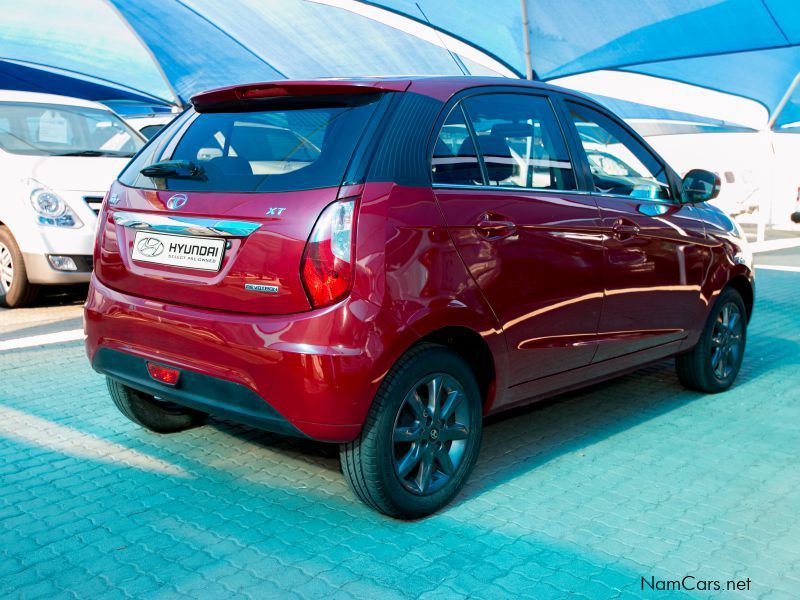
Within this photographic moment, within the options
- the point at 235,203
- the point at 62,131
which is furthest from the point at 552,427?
the point at 62,131

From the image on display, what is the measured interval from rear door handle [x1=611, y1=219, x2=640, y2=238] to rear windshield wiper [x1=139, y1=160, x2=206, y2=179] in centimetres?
204

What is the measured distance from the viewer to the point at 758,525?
11.7ft

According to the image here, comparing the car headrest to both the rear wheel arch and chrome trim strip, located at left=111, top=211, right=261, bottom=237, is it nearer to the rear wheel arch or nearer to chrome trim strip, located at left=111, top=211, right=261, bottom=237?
A: the rear wheel arch

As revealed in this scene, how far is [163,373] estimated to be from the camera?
352 cm

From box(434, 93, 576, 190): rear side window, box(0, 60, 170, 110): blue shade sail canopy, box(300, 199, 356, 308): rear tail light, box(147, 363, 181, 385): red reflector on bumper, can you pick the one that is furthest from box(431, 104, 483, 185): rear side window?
box(0, 60, 170, 110): blue shade sail canopy

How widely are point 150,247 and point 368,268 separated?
1.00 meters

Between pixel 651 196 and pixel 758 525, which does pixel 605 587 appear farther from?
pixel 651 196

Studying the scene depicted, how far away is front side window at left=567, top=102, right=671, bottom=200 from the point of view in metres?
4.45

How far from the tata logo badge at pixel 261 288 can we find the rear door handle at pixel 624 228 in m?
1.93

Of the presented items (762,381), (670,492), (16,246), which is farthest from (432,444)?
(16,246)

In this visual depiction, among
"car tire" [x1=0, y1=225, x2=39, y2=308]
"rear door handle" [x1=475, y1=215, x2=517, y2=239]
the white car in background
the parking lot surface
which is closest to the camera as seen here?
the parking lot surface

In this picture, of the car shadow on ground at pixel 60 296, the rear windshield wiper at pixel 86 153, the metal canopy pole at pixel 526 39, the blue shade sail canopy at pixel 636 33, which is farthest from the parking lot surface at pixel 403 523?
the metal canopy pole at pixel 526 39

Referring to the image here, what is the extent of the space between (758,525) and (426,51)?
838 inches

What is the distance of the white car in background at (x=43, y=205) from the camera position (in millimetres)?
7625
